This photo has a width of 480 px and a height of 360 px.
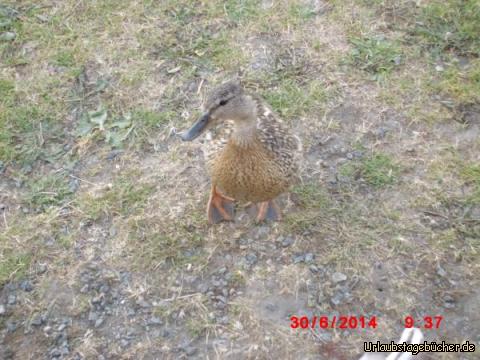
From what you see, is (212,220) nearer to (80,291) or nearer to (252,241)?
(252,241)

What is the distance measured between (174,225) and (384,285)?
1.23 m

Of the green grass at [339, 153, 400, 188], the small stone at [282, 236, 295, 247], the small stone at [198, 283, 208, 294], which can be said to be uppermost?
the green grass at [339, 153, 400, 188]

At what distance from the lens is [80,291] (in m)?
2.75

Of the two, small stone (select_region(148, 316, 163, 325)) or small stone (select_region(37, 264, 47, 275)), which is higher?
small stone (select_region(37, 264, 47, 275))

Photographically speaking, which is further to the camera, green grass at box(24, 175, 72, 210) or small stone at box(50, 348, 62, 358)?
green grass at box(24, 175, 72, 210)

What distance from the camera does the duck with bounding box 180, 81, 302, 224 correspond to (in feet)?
7.70

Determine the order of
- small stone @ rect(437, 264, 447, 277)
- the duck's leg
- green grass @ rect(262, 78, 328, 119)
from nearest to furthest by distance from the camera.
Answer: small stone @ rect(437, 264, 447, 277)
the duck's leg
green grass @ rect(262, 78, 328, 119)

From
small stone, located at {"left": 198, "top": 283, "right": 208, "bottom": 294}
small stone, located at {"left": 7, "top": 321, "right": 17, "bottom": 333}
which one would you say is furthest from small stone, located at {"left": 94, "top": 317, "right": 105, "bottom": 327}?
small stone, located at {"left": 198, "top": 283, "right": 208, "bottom": 294}

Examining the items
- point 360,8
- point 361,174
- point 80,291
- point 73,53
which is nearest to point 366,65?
point 360,8

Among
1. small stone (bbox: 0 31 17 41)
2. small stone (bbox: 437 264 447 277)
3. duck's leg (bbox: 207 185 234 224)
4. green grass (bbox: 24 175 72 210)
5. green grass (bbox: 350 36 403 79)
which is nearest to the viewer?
small stone (bbox: 437 264 447 277)

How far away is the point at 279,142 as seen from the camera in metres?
2.71

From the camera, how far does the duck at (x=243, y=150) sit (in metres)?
2.35

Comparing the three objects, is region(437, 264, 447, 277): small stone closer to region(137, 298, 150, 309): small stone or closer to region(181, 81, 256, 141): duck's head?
region(181, 81, 256, 141): duck's head

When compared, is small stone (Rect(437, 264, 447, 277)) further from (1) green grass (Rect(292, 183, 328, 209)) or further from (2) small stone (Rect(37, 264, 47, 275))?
(2) small stone (Rect(37, 264, 47, 275))
